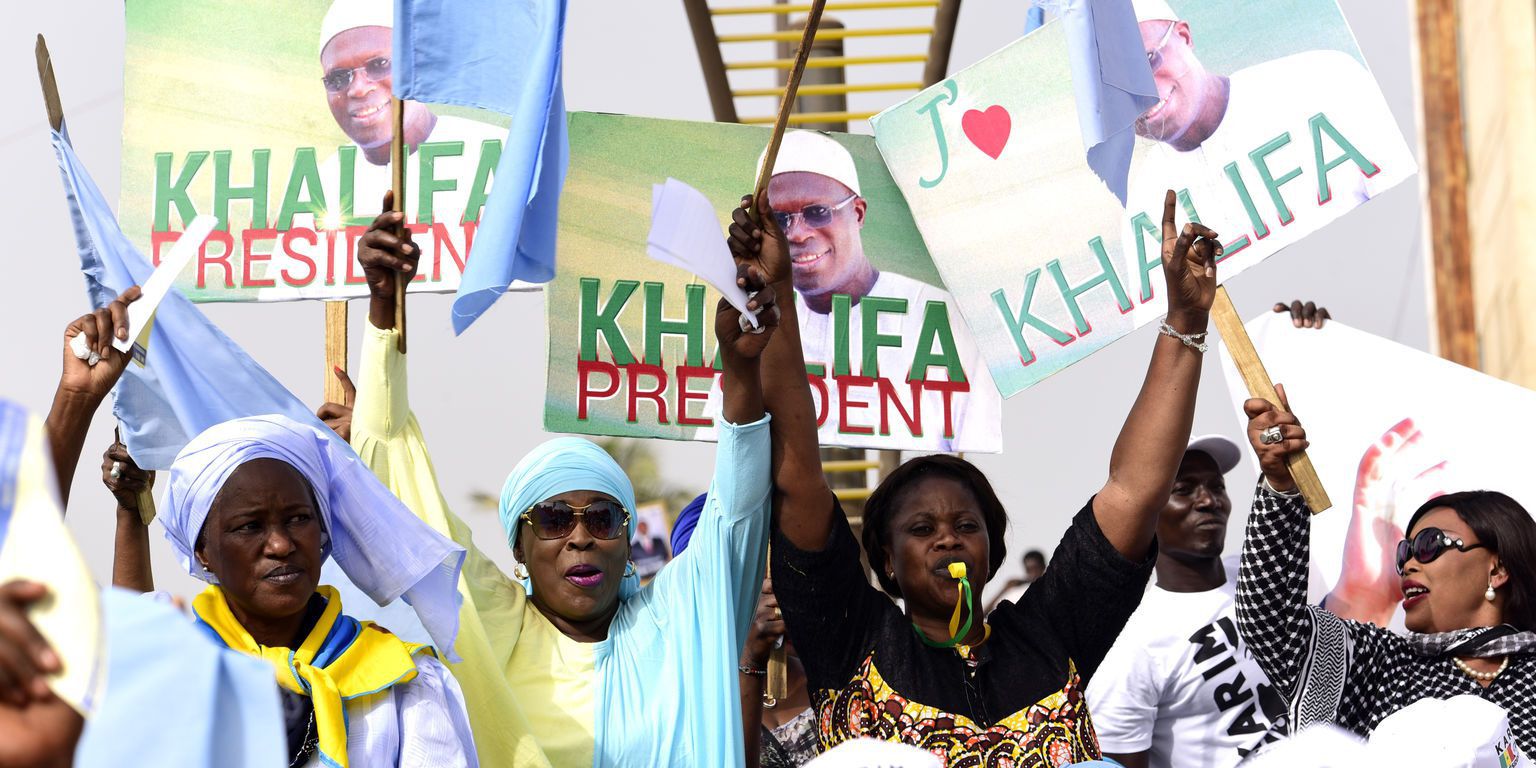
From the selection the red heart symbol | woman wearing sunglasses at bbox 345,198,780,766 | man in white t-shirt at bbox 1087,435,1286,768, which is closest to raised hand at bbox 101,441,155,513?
woman wearing sunglasses at bbox 345,198,780,766

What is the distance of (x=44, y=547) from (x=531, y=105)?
8.73 ft

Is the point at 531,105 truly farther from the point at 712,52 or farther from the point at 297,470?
the point at 712,52

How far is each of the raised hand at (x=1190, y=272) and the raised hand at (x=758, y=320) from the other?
0.79 meters

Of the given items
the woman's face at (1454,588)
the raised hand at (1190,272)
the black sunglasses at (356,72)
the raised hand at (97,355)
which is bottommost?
the woman's face at (1454,588)

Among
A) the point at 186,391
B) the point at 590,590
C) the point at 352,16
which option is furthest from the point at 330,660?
the point at 352,16

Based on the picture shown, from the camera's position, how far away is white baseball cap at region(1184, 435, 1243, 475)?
5.30 metres

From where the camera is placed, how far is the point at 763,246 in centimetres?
339

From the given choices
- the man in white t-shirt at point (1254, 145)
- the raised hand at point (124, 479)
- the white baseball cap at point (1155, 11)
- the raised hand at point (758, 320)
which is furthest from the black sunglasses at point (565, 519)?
the white baseball cap at point (1155, 11)

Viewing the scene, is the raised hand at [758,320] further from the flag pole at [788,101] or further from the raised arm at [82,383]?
the raised arm at [82,383]

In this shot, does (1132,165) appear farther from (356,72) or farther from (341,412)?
(341,412)

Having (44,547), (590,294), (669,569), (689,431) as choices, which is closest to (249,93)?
(590,294)

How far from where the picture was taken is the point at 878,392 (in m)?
5.23

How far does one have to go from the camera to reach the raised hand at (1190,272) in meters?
3.52

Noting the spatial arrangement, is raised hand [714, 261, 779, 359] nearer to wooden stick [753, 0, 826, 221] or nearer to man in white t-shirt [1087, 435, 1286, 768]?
wooden stick [753, 0, 826, 221]
